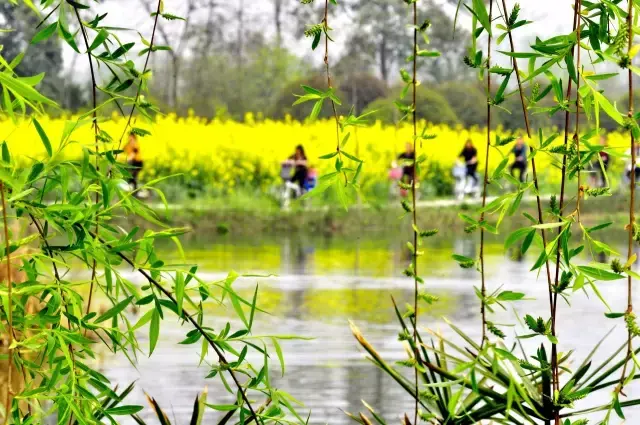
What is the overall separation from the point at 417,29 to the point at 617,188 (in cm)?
2578

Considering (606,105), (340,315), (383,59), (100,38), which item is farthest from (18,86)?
(383,59)

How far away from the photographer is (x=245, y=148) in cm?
2745

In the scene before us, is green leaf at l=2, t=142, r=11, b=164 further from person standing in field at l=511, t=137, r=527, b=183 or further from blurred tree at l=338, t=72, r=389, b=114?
blurred tree at l=338, t=72, r=389, b=114

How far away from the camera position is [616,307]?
12.0m

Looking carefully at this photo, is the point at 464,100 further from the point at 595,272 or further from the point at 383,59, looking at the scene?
the point at 595,272

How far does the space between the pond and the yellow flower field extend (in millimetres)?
6458

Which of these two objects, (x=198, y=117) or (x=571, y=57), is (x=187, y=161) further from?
(x=571, y=57)

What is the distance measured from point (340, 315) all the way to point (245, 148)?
16.1 m

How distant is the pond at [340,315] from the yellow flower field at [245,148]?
646cm

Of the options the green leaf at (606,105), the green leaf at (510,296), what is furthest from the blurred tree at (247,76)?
the green leaf at (606,105)

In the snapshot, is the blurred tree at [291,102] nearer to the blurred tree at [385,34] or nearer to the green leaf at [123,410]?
the blurred tree at [385,34]

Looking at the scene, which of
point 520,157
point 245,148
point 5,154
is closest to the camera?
point 5,154

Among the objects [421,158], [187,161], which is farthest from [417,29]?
[187,161]

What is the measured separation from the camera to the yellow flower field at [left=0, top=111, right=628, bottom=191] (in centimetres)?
2667
